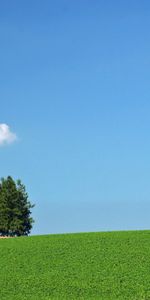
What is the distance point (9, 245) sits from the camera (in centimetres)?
4225

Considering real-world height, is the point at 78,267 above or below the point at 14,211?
below

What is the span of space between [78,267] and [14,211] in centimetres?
3884

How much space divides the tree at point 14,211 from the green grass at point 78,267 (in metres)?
26.3

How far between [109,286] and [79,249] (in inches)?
384

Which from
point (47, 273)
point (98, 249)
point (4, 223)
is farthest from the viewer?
point (4, 223)

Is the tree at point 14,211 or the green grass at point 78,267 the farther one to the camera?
the tree at point 14,211

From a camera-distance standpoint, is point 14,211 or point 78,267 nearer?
point 78,267

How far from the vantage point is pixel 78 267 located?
31016mm

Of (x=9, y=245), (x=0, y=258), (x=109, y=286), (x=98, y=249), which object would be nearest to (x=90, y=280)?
(x=109, y=286)

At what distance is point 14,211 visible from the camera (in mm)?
69188

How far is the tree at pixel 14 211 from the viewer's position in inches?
2719

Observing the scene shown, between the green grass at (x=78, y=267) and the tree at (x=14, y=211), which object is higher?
the tree at (x=14, y=211)

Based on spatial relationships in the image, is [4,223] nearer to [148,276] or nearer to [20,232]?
[20,232]

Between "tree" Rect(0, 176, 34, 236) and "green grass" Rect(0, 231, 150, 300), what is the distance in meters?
26.3
